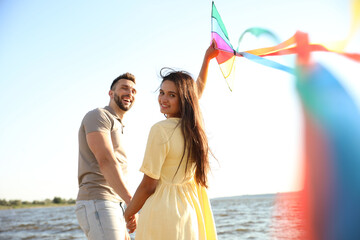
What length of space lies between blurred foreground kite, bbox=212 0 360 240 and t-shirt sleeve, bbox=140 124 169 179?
0.76 metres

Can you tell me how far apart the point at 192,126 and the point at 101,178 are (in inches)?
43.4

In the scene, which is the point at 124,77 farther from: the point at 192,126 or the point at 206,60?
the point at 192,126

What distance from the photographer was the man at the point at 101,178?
9.95ft

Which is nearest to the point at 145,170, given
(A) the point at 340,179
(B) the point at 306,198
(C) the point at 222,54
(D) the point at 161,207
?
(D) the point at 161,207

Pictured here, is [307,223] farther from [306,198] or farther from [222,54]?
[222,54]

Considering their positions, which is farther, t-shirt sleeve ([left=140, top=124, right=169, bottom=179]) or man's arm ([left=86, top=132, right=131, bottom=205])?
man's arm ([left=86, top=132, right=131, bottom=205])

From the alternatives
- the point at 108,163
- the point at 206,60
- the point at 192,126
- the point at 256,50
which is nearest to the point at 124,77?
the point at 206,60

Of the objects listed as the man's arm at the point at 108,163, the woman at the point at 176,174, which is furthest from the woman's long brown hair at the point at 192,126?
the man's arm at the point at 108,163

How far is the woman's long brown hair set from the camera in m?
2.38

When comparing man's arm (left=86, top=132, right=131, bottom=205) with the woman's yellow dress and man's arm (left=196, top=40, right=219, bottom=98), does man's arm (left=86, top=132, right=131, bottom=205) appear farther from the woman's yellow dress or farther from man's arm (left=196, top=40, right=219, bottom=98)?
man's arm (left=196, top=40, right=219, bottom=98)

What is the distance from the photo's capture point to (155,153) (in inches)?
91.0

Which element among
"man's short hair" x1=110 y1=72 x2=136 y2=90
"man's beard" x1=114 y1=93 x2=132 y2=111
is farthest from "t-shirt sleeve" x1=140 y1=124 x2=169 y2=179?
"man's short hair" x1=110 y1=72 x2=136 y2=90

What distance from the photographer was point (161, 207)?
89.6 inches

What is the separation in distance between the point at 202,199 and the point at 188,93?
66cm
